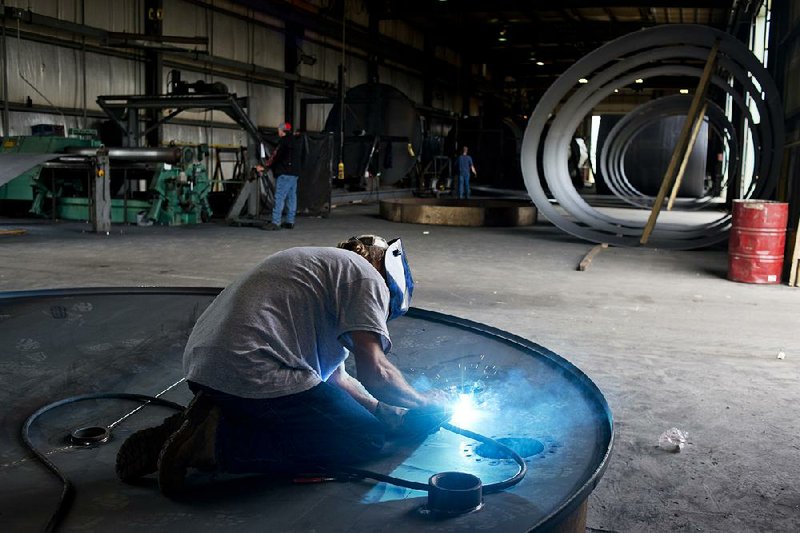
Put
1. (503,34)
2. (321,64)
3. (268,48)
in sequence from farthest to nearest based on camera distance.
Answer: (503,34), (321,64), (268,48)

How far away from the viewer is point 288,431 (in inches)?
101

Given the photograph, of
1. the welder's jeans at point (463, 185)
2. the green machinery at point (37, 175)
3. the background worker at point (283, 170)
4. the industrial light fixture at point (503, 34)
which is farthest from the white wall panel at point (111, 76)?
the industrial light fixture at point (503, 34)

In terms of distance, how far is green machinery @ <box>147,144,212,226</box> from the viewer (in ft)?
38.5

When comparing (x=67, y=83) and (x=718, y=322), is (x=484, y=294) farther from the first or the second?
(x=67, y=83)

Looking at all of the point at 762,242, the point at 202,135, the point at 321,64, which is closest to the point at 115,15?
the point at 202,135

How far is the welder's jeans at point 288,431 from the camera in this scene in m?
2.49

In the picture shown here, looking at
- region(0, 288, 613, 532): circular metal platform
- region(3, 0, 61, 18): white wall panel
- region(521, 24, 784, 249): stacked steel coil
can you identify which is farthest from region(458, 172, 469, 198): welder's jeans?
region(0, 288, 613, 532): circular metal platform

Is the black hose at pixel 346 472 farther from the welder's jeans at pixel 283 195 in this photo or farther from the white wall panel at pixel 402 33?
the white wall panel at pixel 402 33

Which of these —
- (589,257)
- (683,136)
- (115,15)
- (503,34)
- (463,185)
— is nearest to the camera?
(589,257)

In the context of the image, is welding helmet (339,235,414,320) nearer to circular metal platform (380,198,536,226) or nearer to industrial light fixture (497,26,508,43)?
circular metal platform (380,198,536,226)

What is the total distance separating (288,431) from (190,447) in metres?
0.32

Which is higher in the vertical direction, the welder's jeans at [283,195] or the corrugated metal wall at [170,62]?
the corrugated metal wall at [170,62]

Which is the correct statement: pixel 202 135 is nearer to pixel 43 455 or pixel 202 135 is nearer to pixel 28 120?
pixel 28 120

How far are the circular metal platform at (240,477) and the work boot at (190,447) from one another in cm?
8
